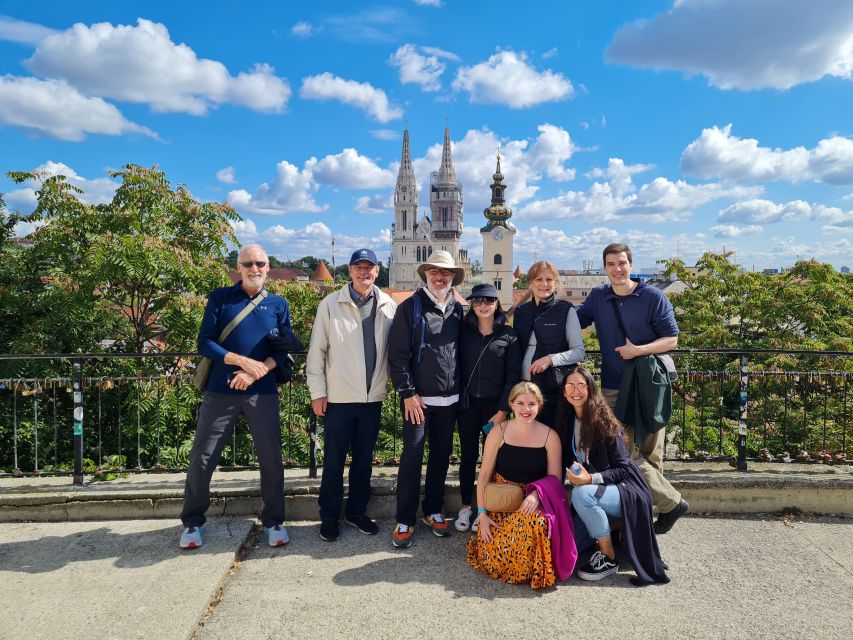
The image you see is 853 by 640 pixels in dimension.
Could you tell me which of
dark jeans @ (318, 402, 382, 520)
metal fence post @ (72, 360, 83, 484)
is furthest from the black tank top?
metal fence post @ (72, 360, 83, 484)

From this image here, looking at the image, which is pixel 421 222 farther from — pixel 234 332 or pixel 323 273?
pixel 234 332

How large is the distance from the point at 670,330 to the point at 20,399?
279 inches

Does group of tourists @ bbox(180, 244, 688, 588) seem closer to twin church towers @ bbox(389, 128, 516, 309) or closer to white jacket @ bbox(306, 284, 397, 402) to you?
white jacket @ bbox(306, 284, 397, 402)

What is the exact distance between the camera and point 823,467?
4695 mm

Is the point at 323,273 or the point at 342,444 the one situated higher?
the point at 323,273

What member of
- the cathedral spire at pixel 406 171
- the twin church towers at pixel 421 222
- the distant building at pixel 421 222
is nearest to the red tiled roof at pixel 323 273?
the twin church towers at pixel 421 222

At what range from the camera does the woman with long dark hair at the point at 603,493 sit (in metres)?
3.39

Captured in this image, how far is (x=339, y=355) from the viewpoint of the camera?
3.80m

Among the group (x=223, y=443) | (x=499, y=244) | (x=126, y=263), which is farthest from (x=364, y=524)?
(x=499, y=244)

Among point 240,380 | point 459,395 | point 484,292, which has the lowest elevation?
point 459,395

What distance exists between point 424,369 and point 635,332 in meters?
Answer: 1.55

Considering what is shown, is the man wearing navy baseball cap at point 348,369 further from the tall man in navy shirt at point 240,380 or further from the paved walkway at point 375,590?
the paved walkway at point 375,590

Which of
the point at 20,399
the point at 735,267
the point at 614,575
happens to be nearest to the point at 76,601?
the point at 614,575

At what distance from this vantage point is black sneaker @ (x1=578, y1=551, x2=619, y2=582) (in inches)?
132
